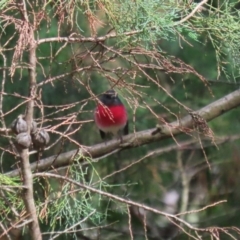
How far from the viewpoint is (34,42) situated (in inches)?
62.4

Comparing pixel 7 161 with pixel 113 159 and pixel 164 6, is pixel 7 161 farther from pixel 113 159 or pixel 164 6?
pixel 164 6

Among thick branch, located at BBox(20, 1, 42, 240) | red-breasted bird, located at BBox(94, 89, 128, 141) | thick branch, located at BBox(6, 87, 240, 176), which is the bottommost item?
red-breasted bird, located at BBox(94, 89, 128, 141)

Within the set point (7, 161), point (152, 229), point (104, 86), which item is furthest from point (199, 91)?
point (7, 161)

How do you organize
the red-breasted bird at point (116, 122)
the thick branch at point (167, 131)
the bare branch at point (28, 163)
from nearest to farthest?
the bare branch at point (28, 163)
the thick branch at point (167, 131)
the red-breasted bird at point (116, 122)

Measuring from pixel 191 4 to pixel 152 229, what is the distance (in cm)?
210

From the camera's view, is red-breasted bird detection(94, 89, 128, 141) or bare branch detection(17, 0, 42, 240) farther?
red-breasted bird detection(94, 89, 128, 141)

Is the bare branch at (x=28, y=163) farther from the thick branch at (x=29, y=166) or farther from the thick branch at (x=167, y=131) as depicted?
the thick branch at (x=167, y=131)

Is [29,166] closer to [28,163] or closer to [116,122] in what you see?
[28,163]

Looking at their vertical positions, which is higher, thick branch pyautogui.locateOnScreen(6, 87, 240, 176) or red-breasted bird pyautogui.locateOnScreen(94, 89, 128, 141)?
thick branch pyautogui.locateOnScreen(6, 87, 240, 176)

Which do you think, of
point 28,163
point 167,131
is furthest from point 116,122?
point 28,163

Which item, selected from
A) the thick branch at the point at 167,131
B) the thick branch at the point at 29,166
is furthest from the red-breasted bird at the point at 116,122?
the thick branch at the point at 29,166

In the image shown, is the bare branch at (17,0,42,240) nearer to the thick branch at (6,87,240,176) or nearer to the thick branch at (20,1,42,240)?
the thick branch at (20,1,42,240)

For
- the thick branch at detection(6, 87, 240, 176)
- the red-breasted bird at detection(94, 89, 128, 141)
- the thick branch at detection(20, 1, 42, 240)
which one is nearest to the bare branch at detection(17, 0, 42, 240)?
the thick branch at detection(20, 1, 42, 240)

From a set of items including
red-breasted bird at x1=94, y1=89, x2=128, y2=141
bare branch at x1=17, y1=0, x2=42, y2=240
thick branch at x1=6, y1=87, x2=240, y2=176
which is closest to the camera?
bare branch at x1=17, y1=0, x2=42, y2=240
